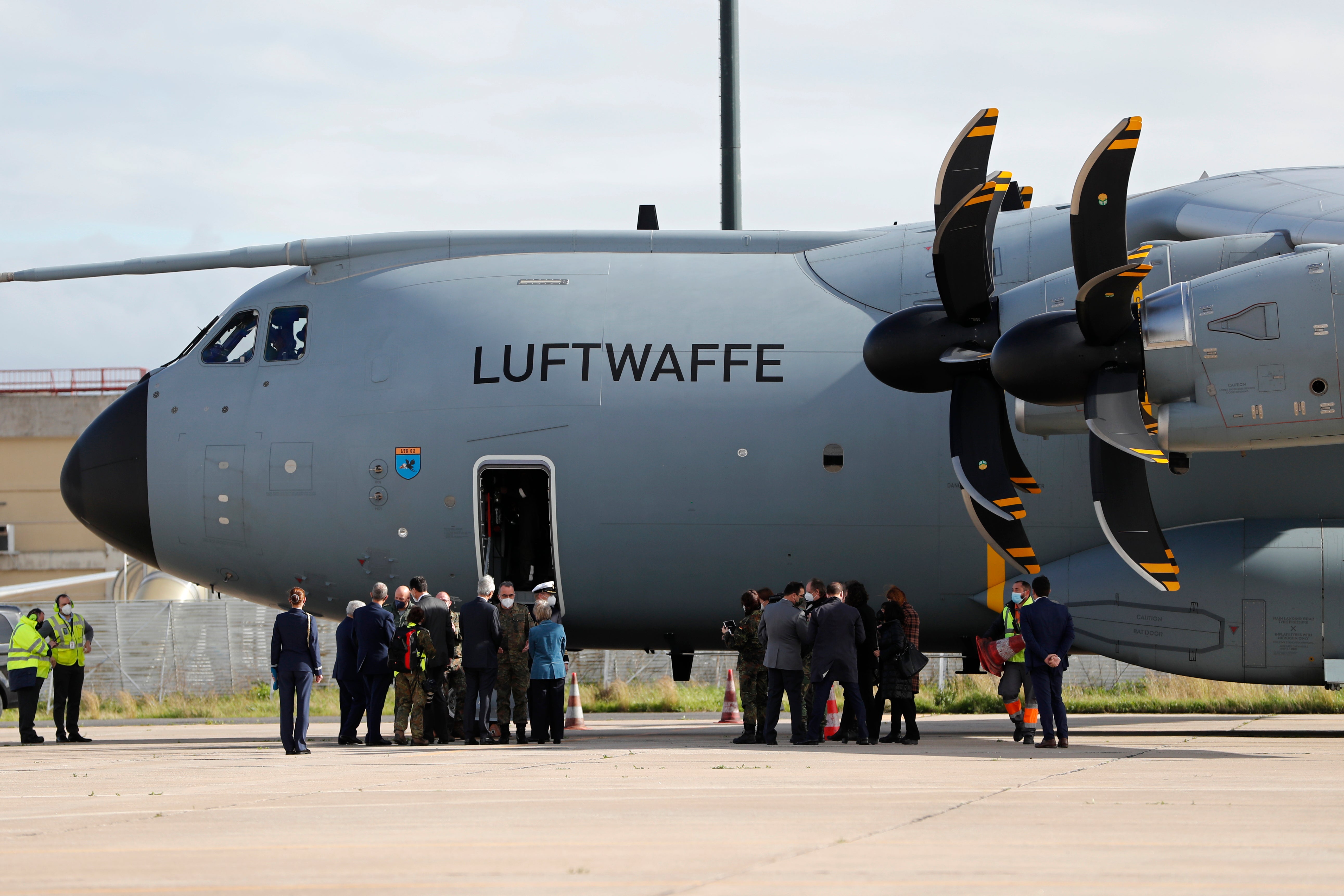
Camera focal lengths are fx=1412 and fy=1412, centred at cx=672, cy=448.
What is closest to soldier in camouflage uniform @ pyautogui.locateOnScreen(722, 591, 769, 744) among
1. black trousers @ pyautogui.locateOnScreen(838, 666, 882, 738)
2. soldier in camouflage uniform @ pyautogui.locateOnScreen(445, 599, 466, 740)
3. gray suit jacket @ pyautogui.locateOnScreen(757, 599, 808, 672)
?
gray suit jacket @ pyautogui.locateOnScreen(757, 599, 808, 672)

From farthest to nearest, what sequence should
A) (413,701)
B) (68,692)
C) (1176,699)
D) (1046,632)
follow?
(1176,699), (68,692), (413,701), (1046,632)

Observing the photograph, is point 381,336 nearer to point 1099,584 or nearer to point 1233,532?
point 1099,584

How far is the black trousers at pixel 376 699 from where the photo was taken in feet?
50.5

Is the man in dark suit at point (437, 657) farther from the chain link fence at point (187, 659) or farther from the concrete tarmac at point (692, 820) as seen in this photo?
the chain link fence at point (187, 659)

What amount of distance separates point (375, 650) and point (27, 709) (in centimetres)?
531

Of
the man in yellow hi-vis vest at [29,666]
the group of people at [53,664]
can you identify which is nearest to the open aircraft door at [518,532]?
the group of people at [53,664]

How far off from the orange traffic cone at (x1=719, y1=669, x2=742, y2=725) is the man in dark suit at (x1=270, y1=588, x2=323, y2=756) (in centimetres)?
644

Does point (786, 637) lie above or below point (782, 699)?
above

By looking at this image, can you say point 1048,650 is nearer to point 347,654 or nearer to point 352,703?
point 347,654

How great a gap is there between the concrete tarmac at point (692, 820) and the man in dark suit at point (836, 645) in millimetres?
646

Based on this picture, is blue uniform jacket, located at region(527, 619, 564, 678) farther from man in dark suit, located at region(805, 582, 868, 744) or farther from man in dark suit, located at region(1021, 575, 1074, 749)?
man in dark suit, located at region(1021, 575, 1074, 749)

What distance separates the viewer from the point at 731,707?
765 inches

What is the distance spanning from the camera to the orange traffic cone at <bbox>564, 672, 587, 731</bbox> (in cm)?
1872

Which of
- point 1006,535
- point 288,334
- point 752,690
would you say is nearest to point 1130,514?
point 1006,535
